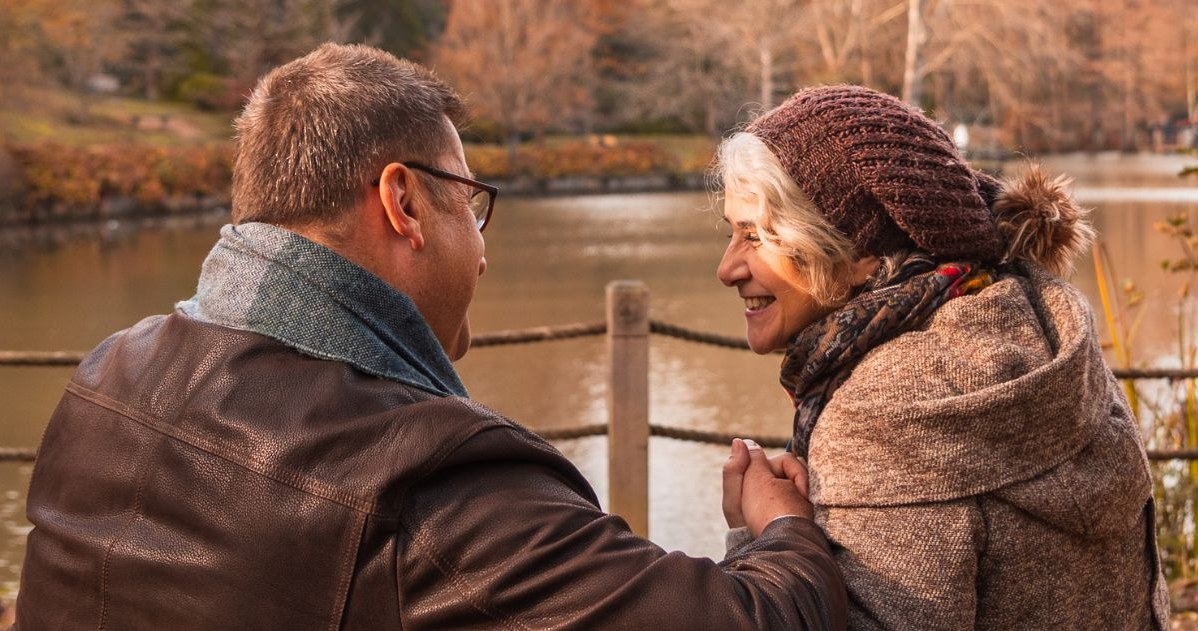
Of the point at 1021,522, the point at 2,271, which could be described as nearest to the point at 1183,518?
the point at 1021,522

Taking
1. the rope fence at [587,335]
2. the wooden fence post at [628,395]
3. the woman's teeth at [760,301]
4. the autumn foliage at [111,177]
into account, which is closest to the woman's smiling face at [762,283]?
the woman's teeth at [760,301]

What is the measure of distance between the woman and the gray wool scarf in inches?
19.5

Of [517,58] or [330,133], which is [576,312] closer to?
[330,133]

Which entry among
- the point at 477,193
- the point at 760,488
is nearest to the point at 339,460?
the point at 477,193

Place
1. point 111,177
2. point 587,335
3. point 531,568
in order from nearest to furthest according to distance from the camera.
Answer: point 531,568 → point 587,335 → point 111,177

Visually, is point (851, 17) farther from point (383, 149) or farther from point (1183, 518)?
point (383, 149)

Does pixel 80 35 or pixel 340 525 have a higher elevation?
pixel 80 35

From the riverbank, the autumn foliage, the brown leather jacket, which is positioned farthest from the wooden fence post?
the autumn foliage

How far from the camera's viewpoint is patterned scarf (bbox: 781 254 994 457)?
5.33 ft

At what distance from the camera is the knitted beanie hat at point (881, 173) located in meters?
1.60

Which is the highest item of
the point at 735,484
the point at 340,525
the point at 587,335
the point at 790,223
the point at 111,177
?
the point at 790,223

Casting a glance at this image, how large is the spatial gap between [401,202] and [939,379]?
0.68 m

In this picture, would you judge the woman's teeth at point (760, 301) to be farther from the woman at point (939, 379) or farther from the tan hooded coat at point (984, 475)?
the tan hooded coat at point (984, 475)

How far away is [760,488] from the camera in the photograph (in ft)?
5.55
